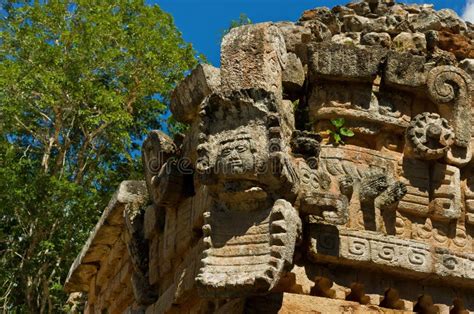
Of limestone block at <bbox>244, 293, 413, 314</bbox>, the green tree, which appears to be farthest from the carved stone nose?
the green tree

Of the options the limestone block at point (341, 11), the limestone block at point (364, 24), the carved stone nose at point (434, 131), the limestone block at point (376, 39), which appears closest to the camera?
the carved stone nose at point (434, 131)

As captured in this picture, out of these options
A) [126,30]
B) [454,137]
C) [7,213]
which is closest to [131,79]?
[126,30]

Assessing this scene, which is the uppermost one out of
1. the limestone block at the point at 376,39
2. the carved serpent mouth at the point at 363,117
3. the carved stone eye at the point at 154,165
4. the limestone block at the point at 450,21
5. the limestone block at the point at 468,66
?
the limestone block at the point at 450,21

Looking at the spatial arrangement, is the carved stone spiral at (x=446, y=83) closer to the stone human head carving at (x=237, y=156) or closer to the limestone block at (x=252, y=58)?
the limestone block at (x=252, y=58)

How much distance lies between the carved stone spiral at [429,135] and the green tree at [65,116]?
10.9 m

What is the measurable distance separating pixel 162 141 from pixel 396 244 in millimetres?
2025

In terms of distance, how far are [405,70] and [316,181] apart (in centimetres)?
106

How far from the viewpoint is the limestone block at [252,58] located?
5.27 metres

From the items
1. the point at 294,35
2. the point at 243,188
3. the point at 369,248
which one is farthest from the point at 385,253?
the point at 294,35

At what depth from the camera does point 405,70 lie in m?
5.91

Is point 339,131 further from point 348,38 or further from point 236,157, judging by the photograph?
point 348,38

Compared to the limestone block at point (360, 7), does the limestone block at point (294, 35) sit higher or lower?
lower

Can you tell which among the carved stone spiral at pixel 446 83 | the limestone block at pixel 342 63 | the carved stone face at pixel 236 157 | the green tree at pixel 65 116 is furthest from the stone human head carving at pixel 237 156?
the green tree at pixel 65 116

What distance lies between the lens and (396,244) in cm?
544
